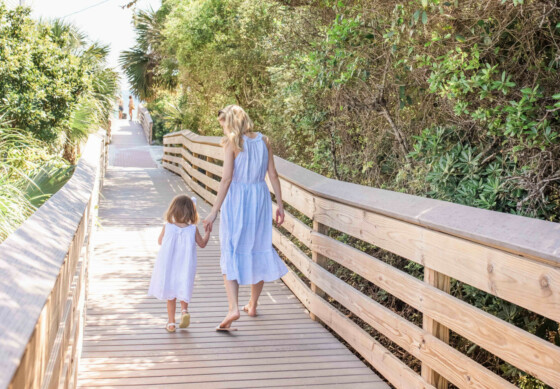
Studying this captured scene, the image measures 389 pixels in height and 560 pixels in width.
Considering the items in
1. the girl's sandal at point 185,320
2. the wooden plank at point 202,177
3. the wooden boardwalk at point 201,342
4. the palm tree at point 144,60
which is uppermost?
the palm tree at point 144,60

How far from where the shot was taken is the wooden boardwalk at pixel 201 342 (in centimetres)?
376

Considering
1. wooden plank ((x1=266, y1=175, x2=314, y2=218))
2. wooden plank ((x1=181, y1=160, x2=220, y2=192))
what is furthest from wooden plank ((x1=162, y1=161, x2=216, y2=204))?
wooden plank ((x1=266, y1=175, x2=314, y2=218))

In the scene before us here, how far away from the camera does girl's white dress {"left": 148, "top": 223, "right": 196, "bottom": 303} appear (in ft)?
15.3

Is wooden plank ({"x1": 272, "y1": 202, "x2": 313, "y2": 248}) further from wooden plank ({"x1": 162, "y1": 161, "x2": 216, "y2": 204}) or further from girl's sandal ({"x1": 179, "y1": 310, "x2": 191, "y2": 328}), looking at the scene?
wooden plank ({"x1": 162, "y1": 161, "x2": 216, "y2": 204})

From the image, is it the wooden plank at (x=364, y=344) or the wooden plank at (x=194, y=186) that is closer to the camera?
the wooden plank at (x=364, y=344)

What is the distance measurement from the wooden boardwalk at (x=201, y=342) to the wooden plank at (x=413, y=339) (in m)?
0.33

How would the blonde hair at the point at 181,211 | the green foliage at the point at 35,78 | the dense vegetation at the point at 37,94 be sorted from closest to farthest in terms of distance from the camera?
the blonde hair at the point at 181,211 → the dense vegetation at the point at 37,94 → the green foliage at the point at 35,78

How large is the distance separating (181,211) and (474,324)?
256cm

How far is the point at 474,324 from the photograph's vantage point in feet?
9.02

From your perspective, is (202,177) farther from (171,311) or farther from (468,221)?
(468,221)

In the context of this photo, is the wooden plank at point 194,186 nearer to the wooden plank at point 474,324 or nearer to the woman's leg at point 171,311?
the woman's leg at point 171,311

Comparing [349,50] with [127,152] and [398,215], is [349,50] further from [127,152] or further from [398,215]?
[127,152]

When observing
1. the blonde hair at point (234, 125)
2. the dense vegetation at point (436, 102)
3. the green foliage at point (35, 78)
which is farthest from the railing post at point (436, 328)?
the green foliage at point (35, 78)

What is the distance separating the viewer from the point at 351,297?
426 cm
